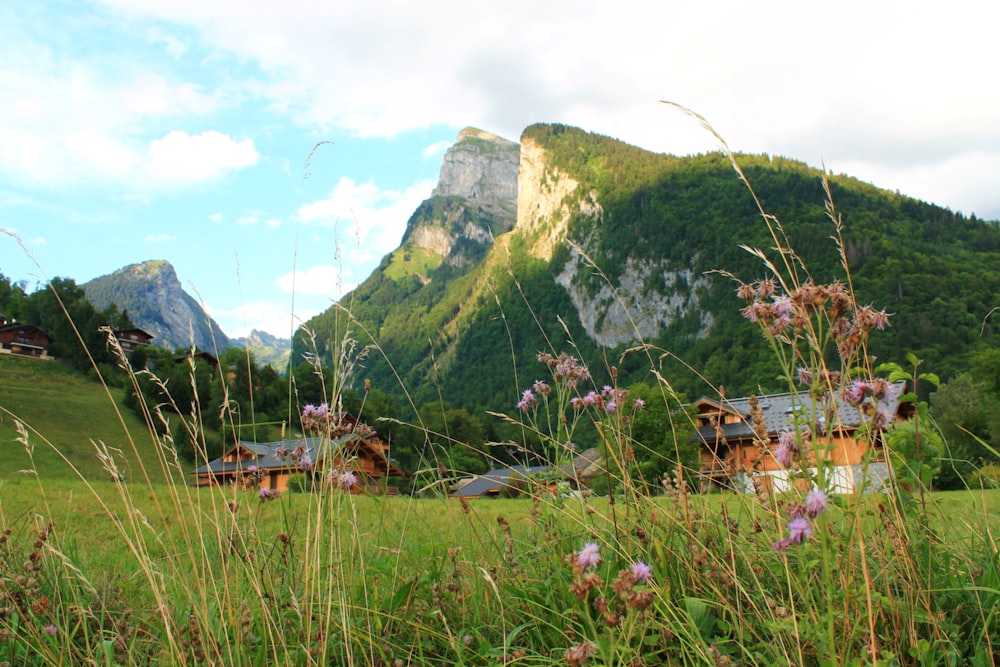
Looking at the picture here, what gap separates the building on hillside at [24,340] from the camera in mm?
54566

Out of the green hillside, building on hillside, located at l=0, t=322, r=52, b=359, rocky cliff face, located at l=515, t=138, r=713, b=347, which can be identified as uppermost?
rocky cliff face, located at l=515, t=138, r=713, b=347

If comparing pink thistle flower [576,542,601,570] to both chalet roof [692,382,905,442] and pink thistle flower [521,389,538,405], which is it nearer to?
chalet roof [692,382,905,442]

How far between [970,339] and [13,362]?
274ft

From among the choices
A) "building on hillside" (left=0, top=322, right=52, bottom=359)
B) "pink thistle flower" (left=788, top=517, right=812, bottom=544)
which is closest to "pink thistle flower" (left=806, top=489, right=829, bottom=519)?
"pink thistle flower" (left=788, top=517, right=812, bottom=544)

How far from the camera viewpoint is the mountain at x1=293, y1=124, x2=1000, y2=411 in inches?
2537

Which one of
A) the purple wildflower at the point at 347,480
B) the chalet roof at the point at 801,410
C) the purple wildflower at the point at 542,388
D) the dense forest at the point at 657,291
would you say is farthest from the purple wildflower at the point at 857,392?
the purple wildflower at the point at 347,480

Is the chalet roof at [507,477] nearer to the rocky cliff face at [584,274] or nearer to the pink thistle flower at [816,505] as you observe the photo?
the pink thistle flower at [816,505]

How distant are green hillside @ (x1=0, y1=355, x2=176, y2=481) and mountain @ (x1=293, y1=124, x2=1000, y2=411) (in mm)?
18589

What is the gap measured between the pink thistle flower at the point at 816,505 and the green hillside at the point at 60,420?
3158 centimetres

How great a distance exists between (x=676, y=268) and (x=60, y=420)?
107 metres

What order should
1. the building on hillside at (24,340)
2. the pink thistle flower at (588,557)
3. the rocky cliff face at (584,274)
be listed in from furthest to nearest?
the rocky cliff face at (584,274) < the building on hillside at (24,340) < the pink thistle flower at (588,557)

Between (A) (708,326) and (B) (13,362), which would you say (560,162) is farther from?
(B) (13,362)

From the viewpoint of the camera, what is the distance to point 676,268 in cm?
12488

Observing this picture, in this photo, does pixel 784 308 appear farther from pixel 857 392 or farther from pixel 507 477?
pixel 507 477
